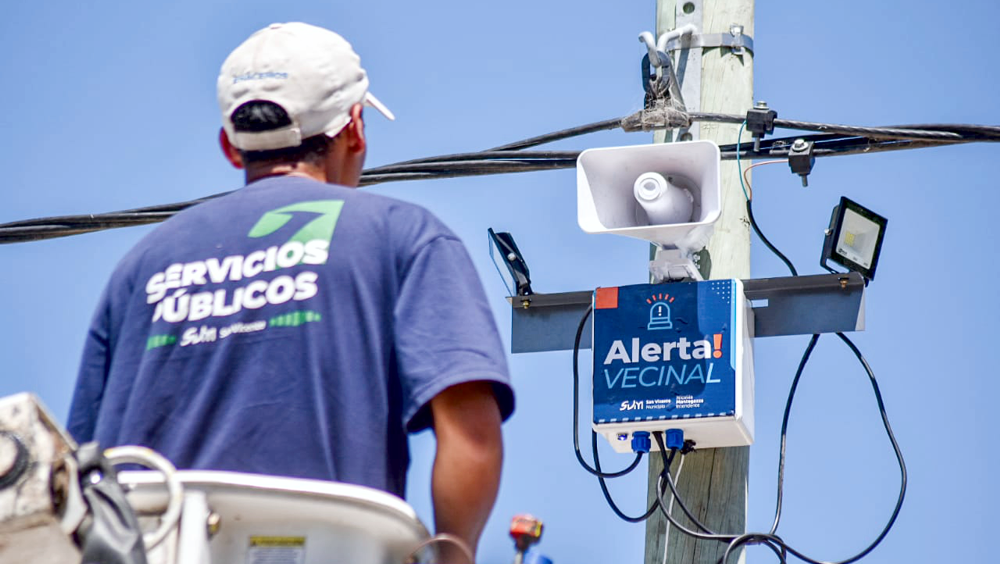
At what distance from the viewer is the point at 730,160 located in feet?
20.0

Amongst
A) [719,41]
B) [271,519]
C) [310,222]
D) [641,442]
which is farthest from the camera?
[719,41]

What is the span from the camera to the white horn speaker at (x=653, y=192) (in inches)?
212

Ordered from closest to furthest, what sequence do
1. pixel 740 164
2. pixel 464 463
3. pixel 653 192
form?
1. pixel 464 463
2. pixel 653 192
3. pixel 740 164

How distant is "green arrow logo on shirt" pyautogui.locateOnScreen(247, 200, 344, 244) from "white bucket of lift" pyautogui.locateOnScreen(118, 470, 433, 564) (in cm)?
51

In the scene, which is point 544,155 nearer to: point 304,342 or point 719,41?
point 719,41

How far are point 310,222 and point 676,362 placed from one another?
9.52 ft

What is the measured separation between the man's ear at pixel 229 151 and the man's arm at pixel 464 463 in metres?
0.74

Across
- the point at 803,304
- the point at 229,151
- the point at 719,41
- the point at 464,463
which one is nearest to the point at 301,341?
the point at 464,463

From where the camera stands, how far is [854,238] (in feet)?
19.0

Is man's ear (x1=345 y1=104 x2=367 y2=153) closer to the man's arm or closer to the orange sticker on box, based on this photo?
the man's arm


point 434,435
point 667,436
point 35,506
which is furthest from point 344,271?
point 667,436

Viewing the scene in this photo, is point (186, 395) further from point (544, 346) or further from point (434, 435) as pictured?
point (544, 346)

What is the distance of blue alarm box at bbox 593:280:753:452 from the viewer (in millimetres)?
5355

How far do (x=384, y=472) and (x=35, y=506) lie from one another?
2.16 feet
